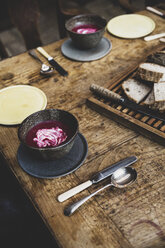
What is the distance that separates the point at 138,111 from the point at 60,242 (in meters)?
0.59

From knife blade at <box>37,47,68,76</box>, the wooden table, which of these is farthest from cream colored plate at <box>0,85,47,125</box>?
knife blade at <box>37,47,68,76</box>

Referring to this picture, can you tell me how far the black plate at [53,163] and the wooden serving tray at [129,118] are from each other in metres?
0.19

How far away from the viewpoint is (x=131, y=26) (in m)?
1.63

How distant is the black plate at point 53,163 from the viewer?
85 centimetres

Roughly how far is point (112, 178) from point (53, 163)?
21 centimetres

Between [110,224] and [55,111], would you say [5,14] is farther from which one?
[110,224]

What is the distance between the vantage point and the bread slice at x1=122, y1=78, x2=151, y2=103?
1118 millimetres

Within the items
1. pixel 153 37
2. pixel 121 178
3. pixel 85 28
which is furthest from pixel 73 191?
pixel 153 37

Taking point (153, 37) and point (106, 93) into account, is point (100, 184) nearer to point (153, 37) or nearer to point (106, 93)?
point (106, 93)

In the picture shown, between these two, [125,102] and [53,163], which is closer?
[53,163]

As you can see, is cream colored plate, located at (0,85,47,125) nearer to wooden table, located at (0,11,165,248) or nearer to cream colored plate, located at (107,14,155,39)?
wooden table, located at (0,11,165,248)

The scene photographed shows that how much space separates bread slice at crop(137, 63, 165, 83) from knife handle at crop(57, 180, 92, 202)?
0.58 meters

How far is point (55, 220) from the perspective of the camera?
0.74 metres

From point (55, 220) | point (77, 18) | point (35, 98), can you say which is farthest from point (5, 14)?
point (55, 220)
